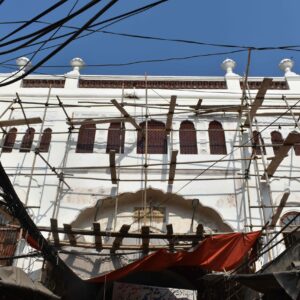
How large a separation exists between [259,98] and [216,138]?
1783 mm

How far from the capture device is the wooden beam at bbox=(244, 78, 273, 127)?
30.5ft

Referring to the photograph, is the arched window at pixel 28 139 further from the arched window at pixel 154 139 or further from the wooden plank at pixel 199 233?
the wooden plank at pixel 199 233

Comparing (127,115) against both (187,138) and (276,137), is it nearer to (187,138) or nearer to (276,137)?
(187,138)

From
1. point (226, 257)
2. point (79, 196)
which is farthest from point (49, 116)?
point (226, 257)

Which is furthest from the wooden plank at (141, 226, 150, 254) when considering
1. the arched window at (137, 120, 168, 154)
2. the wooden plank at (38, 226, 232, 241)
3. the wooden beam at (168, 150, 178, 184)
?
the arched window at (137, 120, 168, 154)

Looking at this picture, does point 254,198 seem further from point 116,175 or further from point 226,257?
point 116,175

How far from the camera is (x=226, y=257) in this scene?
7383 millimetres

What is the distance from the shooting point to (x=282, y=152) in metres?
9.07

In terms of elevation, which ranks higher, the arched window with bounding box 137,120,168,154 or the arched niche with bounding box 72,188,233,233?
the arched window with bounding box 137,120,168,154

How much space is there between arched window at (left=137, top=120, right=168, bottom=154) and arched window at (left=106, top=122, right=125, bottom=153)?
1.51ft

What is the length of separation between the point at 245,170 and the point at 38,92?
6.46 metres

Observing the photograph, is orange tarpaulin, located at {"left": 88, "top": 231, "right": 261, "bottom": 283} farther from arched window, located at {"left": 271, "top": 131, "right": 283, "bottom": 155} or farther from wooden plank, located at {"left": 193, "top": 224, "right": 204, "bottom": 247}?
arched window, located at {"left": 271, "top": 131, "right": 283, "bottom": 155}

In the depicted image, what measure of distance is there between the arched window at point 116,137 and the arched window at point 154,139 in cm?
46

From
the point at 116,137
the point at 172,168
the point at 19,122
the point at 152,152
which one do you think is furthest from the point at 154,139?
the point at 19,122
